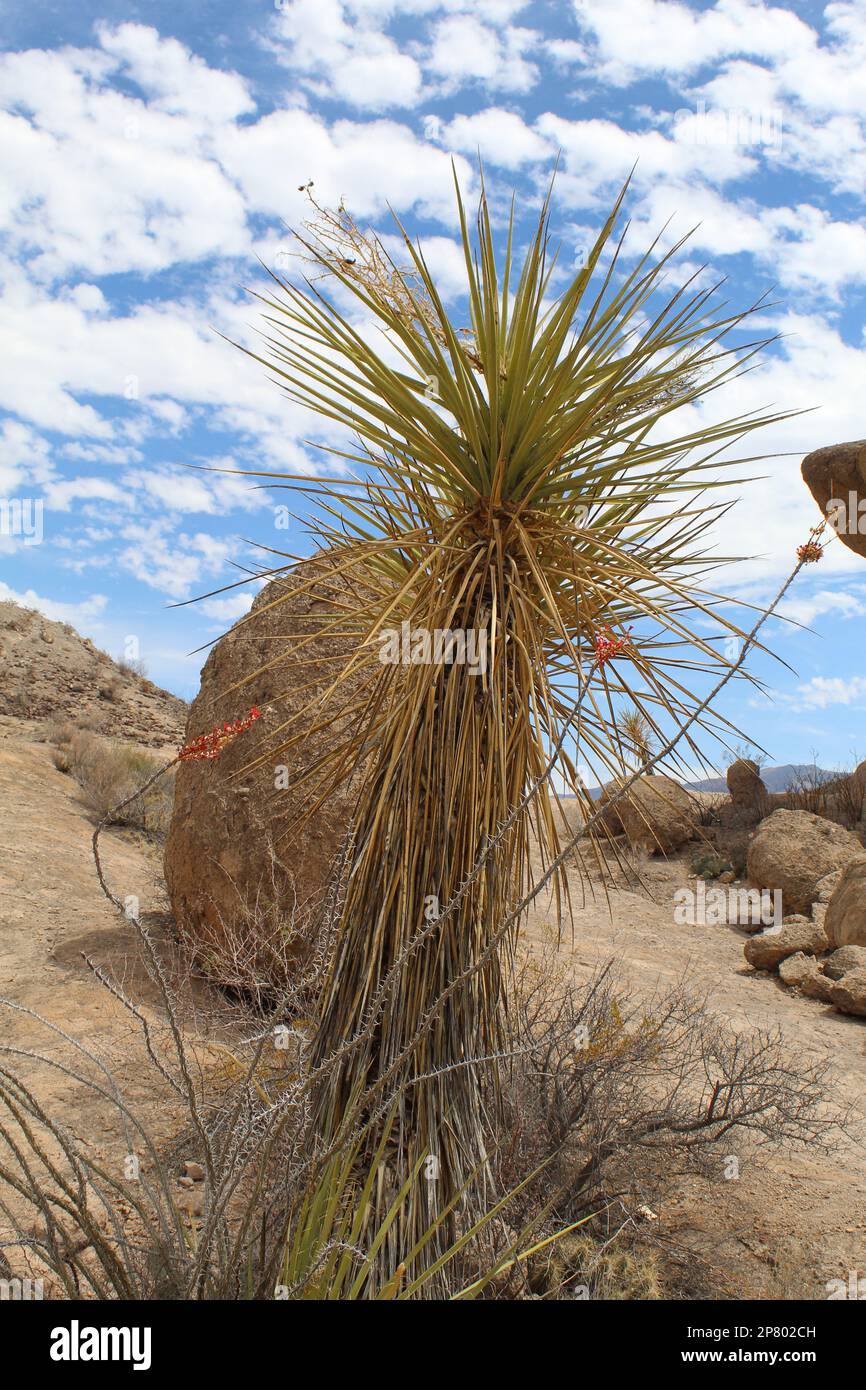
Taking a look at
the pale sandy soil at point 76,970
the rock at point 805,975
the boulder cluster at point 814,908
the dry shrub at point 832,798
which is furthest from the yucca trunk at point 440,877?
the dry shrub at point 832,798

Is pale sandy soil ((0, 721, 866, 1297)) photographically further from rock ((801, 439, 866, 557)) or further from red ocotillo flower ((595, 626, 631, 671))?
rock ((801, 439, 866, 557))

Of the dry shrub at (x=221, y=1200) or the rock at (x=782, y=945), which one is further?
the rock at (x=782, y=945)

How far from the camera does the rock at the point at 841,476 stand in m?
10.1

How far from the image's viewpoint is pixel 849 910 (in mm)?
8898

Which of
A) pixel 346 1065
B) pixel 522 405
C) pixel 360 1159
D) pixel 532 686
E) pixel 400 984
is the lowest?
pixel 360 1159

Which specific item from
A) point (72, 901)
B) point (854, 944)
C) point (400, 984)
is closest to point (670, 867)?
point (854, 944)

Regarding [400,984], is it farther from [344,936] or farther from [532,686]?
[532,686]

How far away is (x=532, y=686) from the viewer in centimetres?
304

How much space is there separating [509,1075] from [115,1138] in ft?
5.86

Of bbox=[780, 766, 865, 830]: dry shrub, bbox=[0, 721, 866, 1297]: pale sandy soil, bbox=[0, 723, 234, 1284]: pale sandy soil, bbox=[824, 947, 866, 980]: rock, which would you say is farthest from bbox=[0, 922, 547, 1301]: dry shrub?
bbox=[780, 766, 865, 830]: dry shrub

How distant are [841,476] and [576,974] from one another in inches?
243

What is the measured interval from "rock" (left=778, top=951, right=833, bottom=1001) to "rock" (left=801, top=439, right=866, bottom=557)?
4363 mm

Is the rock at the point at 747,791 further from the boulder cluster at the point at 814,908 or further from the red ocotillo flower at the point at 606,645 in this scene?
the red ocotillo flower at the point at 606,645

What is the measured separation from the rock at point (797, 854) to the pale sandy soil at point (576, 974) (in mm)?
816
